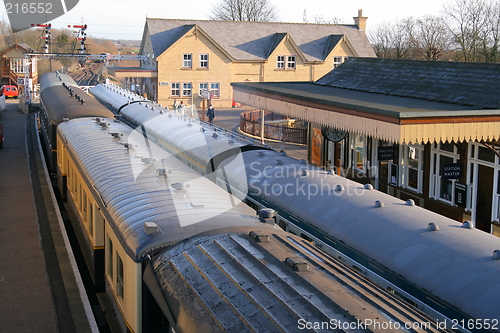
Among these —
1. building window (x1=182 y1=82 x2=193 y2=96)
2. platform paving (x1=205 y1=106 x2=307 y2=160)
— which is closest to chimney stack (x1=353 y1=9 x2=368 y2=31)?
platform paving (x1=205 y1=106 x2=307 y2=160)

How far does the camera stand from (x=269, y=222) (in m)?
6.64

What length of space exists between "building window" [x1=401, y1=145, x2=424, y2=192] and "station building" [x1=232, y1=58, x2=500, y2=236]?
0.08 ft

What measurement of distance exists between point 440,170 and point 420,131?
2597 mm

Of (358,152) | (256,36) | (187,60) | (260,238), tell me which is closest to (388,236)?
(260,238)

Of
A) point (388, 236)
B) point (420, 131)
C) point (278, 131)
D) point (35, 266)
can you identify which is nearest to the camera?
point (388, 236)

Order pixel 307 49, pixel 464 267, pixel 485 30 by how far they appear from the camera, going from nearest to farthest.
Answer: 1. pixel 464 267
2. pixel 307 49
3. pixel 485 30

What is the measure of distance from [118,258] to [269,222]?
2007mm

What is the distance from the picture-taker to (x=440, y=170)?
12.7 metres

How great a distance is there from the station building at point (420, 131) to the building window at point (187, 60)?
26.9 m

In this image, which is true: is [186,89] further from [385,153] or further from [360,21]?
[385,153]

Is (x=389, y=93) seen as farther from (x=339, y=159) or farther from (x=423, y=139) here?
(x=423, y=139)

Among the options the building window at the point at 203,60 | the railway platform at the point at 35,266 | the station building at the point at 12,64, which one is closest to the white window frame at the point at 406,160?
the railway platform at the point at 35,266

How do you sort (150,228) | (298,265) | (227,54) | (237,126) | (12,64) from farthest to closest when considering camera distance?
(12,64)
(227,54)
(237,126)
(150,228)
(298,265)

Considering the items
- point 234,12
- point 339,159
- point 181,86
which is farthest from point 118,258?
point 234,12
